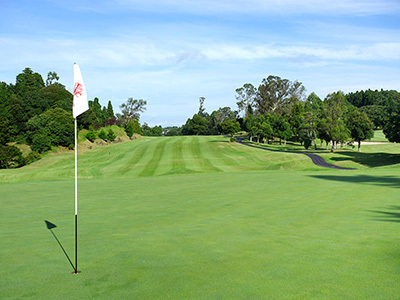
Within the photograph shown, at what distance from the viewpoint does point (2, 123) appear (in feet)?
247

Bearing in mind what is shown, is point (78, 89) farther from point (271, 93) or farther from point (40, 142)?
point (271, 93)

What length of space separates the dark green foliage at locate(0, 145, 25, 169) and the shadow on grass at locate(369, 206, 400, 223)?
73421 mm

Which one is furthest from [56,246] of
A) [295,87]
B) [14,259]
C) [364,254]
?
[295,87]

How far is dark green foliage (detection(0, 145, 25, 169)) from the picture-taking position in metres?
69.6

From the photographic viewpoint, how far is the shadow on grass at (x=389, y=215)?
11.7 meters

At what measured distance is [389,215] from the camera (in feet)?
40.9

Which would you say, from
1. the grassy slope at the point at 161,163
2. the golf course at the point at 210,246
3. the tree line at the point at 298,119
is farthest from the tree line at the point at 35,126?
the golf course at the point at 210,246

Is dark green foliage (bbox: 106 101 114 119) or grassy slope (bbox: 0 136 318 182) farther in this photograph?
dark green foliage (bbox: 106 101 114 119)

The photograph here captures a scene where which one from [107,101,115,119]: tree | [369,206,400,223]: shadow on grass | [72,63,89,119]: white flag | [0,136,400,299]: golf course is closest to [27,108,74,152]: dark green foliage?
[107,101,115,119]: tree

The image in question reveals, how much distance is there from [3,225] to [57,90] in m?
118

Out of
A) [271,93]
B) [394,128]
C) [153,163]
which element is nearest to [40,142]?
[153,163]

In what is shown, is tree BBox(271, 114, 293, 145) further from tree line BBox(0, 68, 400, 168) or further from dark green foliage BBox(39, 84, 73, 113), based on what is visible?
dark green foliage BBox(39, 84, 73, 113)

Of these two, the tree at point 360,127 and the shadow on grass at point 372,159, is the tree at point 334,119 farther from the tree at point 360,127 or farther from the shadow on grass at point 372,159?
the shadow on grass at point 372,159

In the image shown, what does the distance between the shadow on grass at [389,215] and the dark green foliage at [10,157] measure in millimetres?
73421
